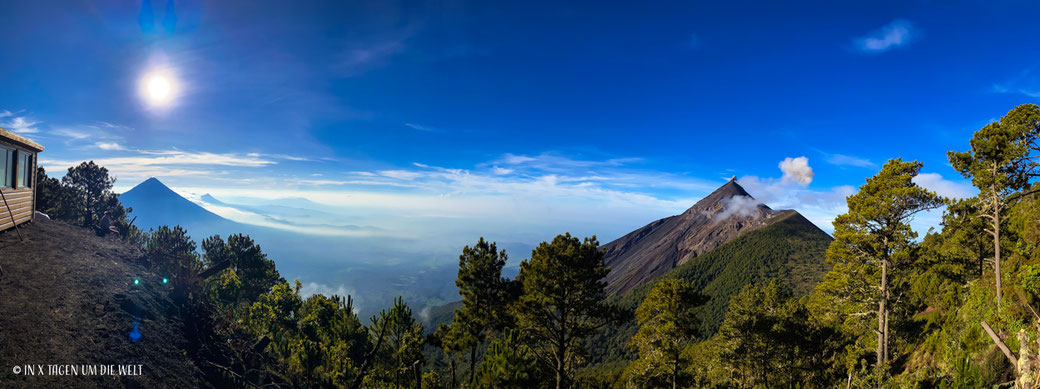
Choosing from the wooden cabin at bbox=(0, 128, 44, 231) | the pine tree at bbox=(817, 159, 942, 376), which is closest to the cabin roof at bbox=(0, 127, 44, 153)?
the wooden cabin at bbox=(0, 128, 44, 231)

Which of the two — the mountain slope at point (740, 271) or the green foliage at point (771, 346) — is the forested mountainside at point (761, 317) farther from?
the mountain slope at point (740, 271)

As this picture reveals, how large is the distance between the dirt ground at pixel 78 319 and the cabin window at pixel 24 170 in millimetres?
2503

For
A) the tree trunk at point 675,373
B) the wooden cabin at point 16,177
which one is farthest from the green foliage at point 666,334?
the wooden cabin at point 16,177

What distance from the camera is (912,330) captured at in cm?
2605

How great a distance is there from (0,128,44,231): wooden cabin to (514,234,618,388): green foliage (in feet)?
83.3

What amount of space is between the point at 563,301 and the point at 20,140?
2989cm

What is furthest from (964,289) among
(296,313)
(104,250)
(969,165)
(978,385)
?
(296,313)

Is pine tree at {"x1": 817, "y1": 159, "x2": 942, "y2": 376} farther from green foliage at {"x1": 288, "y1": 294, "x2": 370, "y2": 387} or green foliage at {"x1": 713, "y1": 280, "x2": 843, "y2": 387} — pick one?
green foliage at {"x1": 288, "y1": 294, "x2": 370, "y2": 387}

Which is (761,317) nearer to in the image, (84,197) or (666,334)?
(666,334)

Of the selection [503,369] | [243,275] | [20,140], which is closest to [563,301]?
[503,369]

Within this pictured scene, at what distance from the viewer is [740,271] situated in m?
170

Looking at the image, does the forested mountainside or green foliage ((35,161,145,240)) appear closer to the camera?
the forested mountainside

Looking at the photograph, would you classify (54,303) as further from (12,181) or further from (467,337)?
(467,337)

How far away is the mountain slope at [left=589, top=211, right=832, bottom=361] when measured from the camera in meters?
132
